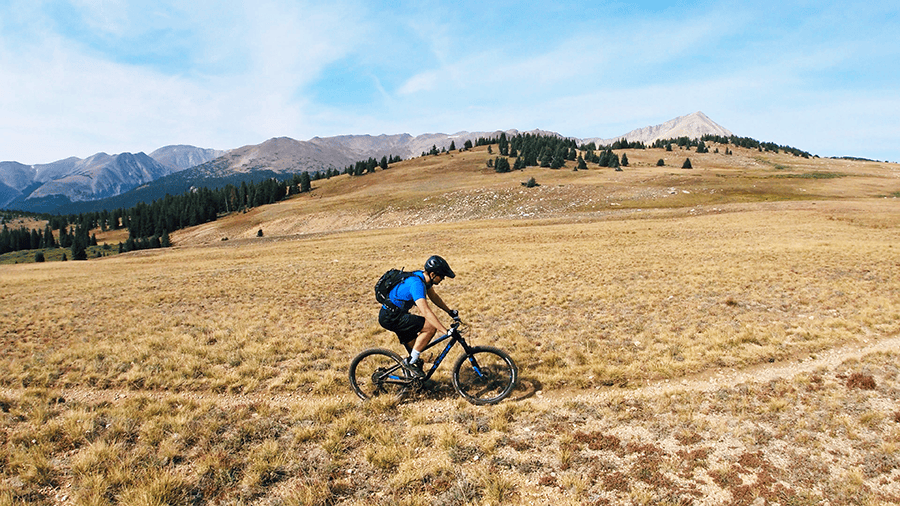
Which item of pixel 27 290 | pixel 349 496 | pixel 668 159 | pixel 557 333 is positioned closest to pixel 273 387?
pixel 349 496

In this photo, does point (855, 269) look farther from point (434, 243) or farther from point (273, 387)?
point (434, 243)

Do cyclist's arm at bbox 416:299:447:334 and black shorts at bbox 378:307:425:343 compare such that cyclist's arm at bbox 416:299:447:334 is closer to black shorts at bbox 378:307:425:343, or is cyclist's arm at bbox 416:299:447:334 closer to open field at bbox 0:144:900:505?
black shorts at bbox 378:307:425:343

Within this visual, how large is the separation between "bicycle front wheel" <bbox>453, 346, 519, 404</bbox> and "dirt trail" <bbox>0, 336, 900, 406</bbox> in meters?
0.69

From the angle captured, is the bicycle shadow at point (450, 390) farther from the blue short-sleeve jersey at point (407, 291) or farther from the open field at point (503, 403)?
the blue short-sleeve jersey at point (407, 291)

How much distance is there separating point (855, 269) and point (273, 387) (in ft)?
93.0

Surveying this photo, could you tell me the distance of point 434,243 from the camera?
4288cm

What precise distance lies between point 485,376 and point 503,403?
821 mm

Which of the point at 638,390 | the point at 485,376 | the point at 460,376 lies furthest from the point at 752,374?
the point at 460,376

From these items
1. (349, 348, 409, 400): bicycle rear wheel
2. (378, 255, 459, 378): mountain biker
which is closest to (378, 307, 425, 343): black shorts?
(378, 255, 459, 378): mountain biker

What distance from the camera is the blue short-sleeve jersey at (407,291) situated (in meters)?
7.79

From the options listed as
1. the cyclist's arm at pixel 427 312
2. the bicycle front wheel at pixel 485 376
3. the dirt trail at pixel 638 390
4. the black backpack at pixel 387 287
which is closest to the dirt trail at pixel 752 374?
the dirt trail at pixel 638 390

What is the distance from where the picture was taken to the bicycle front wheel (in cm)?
845

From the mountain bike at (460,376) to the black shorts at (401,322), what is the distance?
495mm

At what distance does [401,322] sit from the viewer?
8172 mm
